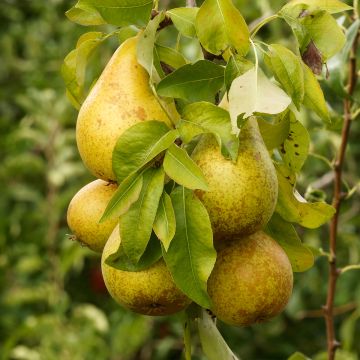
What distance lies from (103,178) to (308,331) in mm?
2848

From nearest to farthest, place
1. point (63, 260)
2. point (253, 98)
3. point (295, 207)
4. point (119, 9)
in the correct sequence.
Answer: point (253, 98) → point (119, 9) → point (295, 207) → point (63, 260)

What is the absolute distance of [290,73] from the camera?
1146mm

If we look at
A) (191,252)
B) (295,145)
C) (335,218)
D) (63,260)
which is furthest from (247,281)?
(63,260)

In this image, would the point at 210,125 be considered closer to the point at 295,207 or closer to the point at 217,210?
the point at 217,210

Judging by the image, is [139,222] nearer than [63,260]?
Yes

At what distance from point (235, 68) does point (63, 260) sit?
2.11m

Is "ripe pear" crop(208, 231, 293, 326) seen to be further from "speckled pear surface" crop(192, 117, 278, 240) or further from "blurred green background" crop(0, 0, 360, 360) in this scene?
"blurred green background" crop(0, 0, 360, 360)

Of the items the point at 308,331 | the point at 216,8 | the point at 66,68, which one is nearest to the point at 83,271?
the point at 308,331

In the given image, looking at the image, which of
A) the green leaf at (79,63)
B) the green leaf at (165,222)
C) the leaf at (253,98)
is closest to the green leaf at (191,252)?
the green leaf at (165,222)

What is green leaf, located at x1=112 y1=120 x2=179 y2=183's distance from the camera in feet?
3.62

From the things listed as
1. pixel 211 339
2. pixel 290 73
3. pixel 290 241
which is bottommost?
pixel 211 339

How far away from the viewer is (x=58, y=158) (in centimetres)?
353

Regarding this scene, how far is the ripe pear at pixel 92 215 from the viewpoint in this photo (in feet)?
4.12

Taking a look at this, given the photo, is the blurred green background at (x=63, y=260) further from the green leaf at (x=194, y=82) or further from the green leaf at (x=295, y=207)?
the green leaf at (x=194, y=82)
